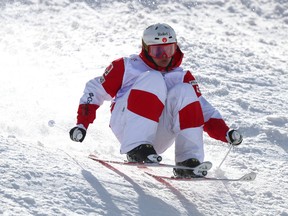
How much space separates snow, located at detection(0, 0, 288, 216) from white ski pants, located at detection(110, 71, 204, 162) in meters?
0.26

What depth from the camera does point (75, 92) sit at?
276 inches

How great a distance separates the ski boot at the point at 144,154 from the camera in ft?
14.1

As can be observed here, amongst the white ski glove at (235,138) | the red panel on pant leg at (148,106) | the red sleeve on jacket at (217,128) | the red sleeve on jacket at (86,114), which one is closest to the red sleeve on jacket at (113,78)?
the red sleeve on jacket at (86,114)

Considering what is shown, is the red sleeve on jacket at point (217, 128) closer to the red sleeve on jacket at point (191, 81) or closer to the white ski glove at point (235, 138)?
the white ski glove at point (235, 138)

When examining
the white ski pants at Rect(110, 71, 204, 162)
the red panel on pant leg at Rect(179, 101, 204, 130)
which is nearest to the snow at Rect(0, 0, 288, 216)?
the white ski pants at Rect(110, 71, 204, 162)

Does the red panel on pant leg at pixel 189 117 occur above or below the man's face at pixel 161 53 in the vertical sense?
below

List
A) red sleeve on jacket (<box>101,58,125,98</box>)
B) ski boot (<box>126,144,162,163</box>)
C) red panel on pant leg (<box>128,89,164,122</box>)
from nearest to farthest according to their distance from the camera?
1. ski boot (<box>126,144,162,163</box>)
2. red panel on pant leg (<box>128,89,164,122</box>)
3. red sleeve on jacket (<box>101,58,125,98</box>)

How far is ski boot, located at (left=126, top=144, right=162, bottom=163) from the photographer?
4.29 metres

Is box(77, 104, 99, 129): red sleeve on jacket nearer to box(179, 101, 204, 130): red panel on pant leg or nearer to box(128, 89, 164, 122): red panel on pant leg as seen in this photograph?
box(128, 89, 164, 122): red panel on pant leg

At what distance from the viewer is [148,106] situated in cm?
441

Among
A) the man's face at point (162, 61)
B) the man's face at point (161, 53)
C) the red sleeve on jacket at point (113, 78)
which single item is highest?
the man's face at point (161, 53)

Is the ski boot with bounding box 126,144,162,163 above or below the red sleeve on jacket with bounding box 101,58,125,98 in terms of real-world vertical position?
below

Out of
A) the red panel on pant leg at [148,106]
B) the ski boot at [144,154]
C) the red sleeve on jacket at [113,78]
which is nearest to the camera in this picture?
the ski boot at [144,154]

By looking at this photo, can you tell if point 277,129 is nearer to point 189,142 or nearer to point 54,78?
point 189,142
